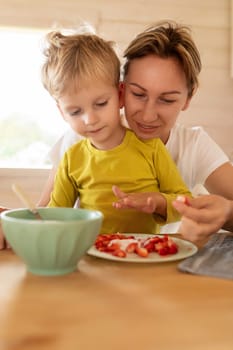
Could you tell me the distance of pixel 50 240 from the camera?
0.84 metres

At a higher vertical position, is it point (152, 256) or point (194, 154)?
point (194, 154)

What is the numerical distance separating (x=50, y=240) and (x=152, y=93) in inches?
31.4

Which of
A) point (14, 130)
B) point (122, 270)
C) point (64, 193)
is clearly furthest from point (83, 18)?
point (122, 270)

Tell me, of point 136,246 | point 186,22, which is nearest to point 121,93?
point 136,246

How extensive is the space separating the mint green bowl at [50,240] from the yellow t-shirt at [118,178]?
1.47 ft

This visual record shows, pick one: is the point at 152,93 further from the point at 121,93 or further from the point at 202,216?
the point at 202,216

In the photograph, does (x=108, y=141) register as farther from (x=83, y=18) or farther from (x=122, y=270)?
(x=83, y=18)

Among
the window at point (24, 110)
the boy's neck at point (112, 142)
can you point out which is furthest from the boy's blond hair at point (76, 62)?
the window at point (24, 110)

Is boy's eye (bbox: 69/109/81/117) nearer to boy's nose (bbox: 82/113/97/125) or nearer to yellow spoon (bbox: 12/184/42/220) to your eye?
boy's nose (bbox: 82/113/97/125)

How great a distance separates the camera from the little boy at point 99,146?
131 centimetres

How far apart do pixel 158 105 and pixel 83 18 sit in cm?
153

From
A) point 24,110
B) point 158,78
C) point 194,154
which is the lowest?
point 194,154

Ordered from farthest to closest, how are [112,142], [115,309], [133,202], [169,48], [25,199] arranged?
[169,48] → [112,142] → [133,202] → [25,199] → [115,309]

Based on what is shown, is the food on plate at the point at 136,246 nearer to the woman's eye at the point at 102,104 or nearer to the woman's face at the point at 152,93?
the woman's eye at the point at 102,104
